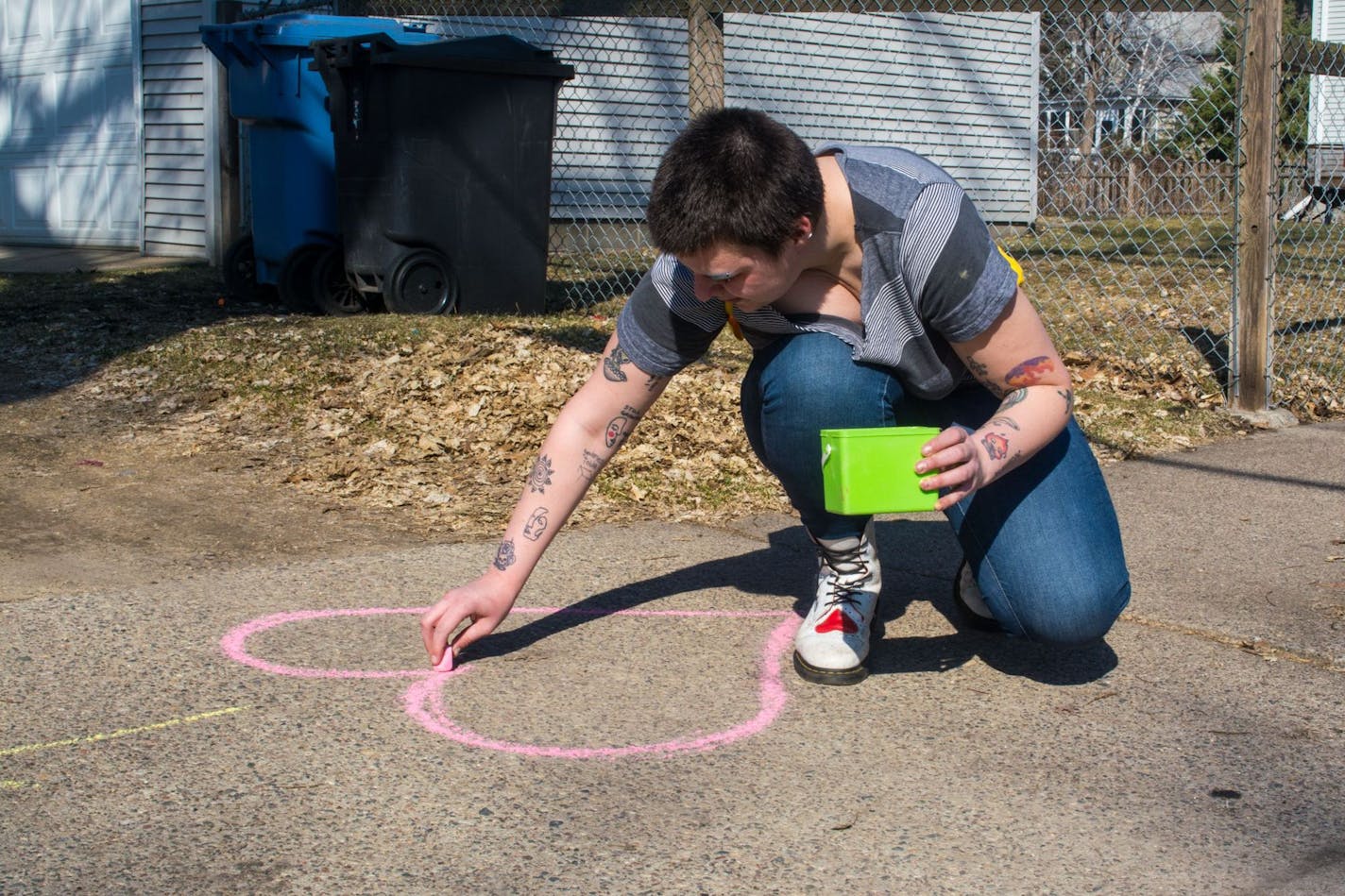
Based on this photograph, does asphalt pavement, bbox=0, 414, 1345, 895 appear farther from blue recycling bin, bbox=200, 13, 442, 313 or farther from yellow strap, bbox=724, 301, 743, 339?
blue recycling bin, bbox=200, 13, 442, 313

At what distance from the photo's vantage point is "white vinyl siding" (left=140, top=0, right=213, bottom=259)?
10.6 metres

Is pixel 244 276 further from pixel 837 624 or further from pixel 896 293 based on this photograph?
pixel 896 293

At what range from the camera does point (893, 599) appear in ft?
10.9

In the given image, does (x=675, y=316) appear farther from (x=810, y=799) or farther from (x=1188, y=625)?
(x=1188, y=625)

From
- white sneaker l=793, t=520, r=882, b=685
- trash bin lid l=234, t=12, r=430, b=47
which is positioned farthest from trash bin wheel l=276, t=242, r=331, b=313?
white sneaker l=793, t=520, r=882, b=685

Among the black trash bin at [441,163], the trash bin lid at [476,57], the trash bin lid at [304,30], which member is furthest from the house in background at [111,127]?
the trash bin lid at [476,57]

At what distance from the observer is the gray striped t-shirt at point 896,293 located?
2.41 m

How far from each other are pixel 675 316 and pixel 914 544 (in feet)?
4.64

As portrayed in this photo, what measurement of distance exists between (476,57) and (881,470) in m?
5.29

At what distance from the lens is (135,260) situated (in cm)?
1096

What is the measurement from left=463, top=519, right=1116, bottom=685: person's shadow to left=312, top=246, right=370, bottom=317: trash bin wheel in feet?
13.5

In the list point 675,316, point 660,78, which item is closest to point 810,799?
point 675,316

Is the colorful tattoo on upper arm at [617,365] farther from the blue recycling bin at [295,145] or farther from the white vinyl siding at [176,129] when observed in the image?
the white vinyl siding at [176,129]

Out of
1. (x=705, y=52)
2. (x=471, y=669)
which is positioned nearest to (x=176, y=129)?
(x=705, y=52)
